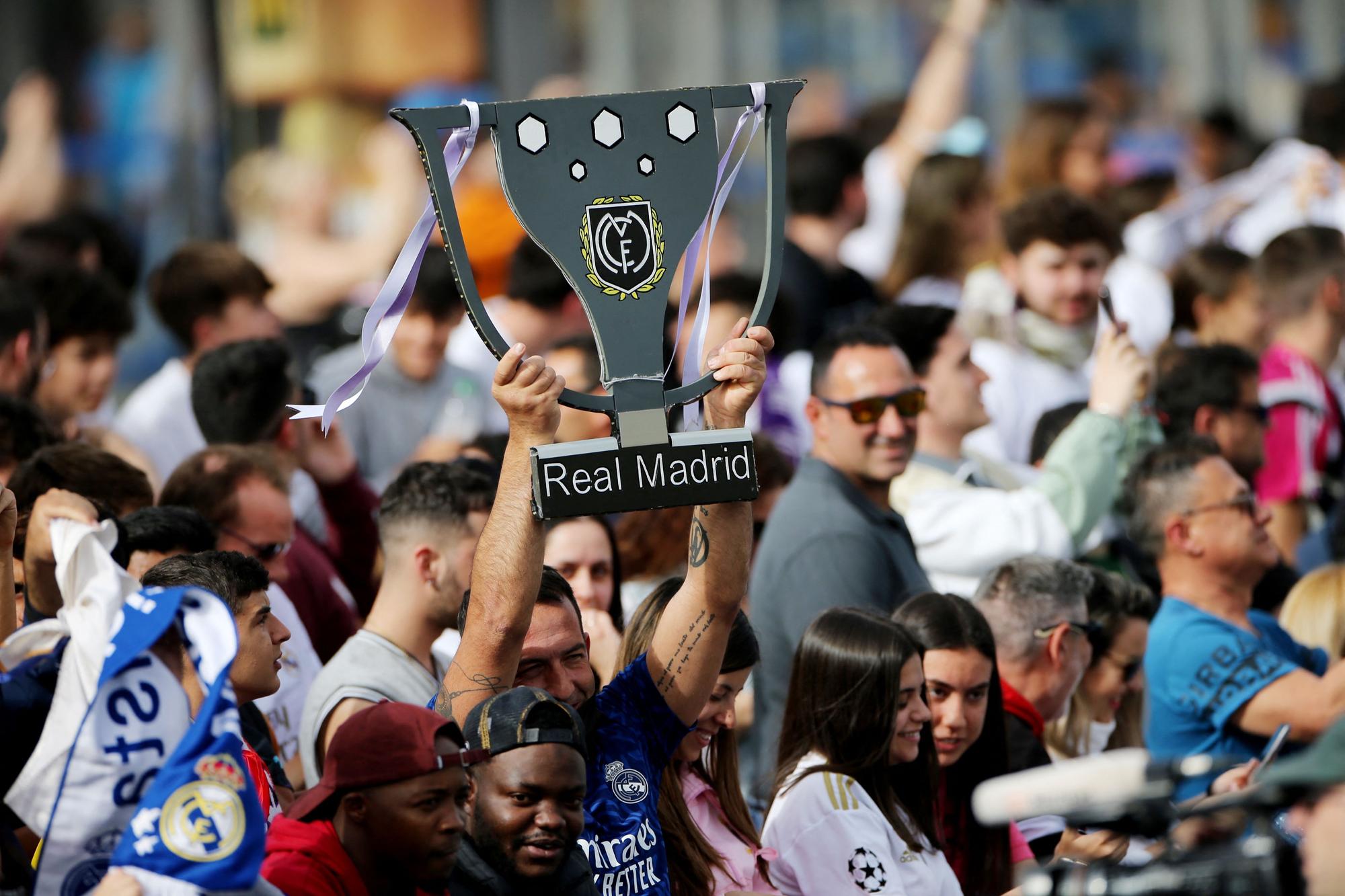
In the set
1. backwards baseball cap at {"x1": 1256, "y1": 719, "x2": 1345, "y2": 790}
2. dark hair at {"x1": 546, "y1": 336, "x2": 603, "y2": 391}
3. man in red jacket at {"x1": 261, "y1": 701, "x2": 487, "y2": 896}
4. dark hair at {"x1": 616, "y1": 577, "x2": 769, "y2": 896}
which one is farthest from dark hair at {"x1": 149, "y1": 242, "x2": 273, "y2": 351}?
backwards baseball cap at {"x1": 1256, "y1": 719, "x2": 1345, "y2": 790}

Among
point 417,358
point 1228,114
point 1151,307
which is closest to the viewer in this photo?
point 417,358

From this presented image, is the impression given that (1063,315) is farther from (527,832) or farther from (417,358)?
(527,832)

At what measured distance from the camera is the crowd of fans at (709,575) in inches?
130

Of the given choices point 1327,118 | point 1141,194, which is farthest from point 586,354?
point 1141,194

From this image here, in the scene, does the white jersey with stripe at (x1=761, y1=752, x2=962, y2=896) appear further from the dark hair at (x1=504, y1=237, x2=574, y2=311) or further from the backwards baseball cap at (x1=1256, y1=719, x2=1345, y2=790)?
the dark hair at (x1=504, y1=237, x2=574, y2=311)

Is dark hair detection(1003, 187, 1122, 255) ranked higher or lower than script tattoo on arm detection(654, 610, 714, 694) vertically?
higher

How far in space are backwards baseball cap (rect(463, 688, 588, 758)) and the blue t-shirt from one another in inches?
90.4

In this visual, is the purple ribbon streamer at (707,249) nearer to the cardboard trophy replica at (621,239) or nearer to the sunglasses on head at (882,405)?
the cardboard trophy replica at (621,239)

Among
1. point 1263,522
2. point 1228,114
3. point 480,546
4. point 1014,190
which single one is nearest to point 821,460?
point 1263,522

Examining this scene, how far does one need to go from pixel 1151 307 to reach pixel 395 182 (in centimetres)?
427

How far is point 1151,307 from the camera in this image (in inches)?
334

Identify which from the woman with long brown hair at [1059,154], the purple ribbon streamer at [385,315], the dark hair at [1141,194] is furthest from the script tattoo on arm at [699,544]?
the dark hair at [1141,194]

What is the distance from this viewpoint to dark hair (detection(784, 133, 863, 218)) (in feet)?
29.1

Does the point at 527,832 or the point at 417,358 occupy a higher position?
the point at 417,358
